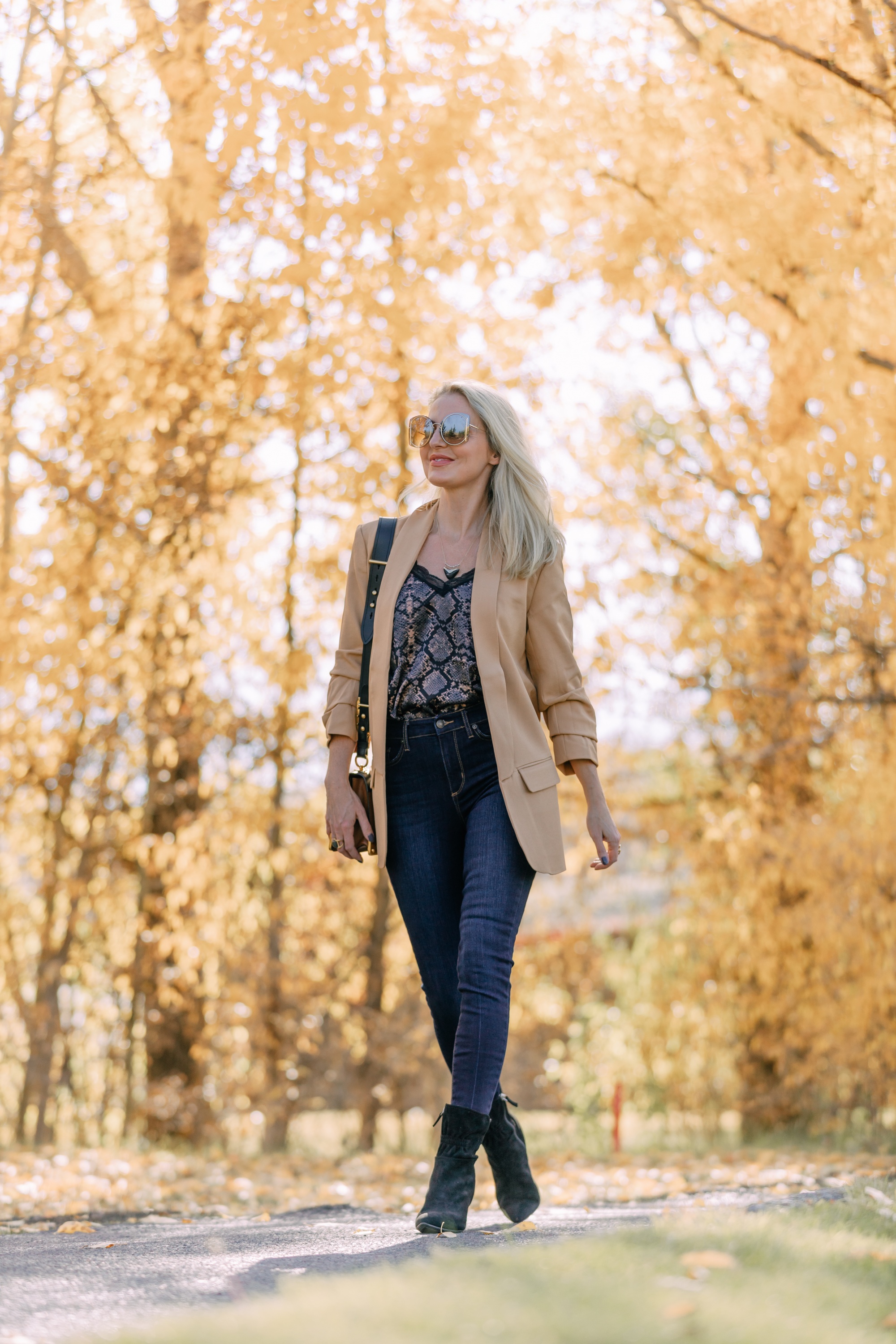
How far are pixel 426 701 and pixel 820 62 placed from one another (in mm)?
2193

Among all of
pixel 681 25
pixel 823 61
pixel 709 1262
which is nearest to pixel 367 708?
pixel 709 1262

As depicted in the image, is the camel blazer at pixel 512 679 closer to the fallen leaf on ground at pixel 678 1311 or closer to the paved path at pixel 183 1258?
the paved path at pixel 183 1258

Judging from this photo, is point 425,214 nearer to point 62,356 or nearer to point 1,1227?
point 62,356

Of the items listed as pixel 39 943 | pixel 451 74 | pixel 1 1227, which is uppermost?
pixel 451 74

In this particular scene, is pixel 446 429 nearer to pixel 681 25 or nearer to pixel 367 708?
pixel 367 708

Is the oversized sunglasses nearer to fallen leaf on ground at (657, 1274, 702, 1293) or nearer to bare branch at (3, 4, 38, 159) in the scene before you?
fallen leaf on ground at (657, 1274, 702, 1293)

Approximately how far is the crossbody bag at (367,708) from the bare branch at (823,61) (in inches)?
73.6

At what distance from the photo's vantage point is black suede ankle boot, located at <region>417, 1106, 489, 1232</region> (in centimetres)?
263

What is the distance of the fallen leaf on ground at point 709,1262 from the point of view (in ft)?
6.40

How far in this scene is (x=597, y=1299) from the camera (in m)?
1.76

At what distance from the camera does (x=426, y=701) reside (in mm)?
2861

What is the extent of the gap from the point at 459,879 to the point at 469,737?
324 millimetres

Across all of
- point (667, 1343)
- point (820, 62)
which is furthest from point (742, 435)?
point (667, 1343)

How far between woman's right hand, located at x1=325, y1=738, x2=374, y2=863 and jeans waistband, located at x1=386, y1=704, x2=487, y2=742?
20cm
